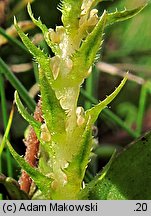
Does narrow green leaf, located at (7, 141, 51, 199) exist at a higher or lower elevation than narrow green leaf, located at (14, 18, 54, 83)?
lower

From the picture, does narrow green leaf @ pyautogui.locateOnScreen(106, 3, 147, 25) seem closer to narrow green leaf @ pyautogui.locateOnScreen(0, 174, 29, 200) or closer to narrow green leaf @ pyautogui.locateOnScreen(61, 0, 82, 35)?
narrow green leaf @ pyautogui.locateOnScreen(61, 0, 82, 35)

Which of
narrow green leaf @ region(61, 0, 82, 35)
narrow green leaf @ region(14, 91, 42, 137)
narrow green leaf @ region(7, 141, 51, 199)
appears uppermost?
narrow green leaf @ region(61, 0, 82, 35)

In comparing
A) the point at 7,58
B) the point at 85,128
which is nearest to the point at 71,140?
the point at 85,128

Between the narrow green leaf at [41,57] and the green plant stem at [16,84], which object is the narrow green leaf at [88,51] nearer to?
the narrow green leaf at [41,57]

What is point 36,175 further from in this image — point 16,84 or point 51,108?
point 16,84

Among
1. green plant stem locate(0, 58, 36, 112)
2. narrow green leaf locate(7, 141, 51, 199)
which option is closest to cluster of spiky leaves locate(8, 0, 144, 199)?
narrow green leaf locate(7, 141, 51, 199)

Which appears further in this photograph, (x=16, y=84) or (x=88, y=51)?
(x=16, y=84)

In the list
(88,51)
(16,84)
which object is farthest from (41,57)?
(16,84)
